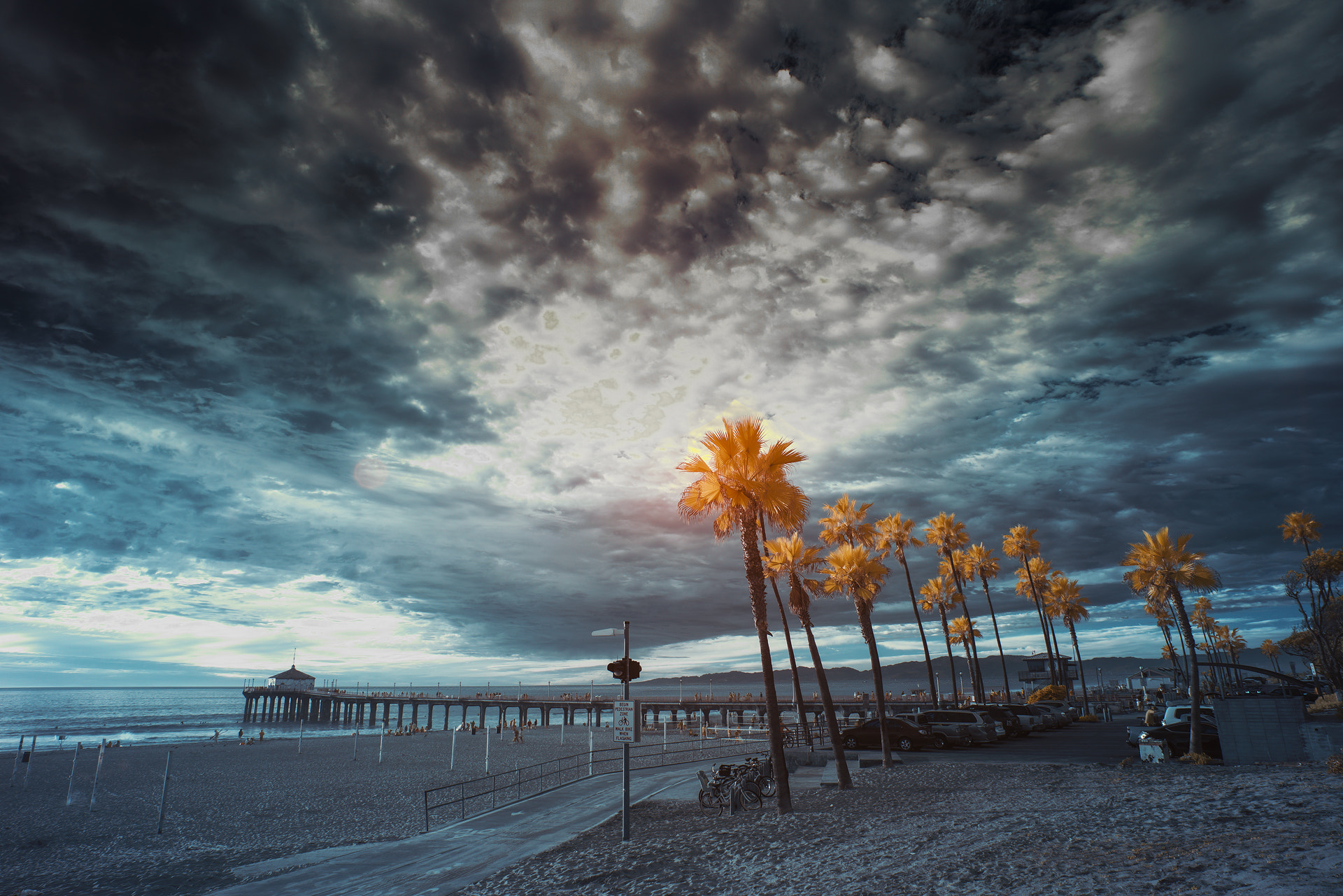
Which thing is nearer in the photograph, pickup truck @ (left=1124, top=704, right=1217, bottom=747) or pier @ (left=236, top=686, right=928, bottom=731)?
pickup truck @ (left=1124, top=704, right=1217, bottom=747)

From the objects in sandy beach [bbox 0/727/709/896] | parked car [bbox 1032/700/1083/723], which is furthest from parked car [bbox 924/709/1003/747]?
sandy beach [bbox 0/727/709/896]

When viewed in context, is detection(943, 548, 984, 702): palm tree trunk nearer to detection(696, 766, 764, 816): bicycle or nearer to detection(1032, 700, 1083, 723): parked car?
detection(1032, 700, 1083, 723): parked car

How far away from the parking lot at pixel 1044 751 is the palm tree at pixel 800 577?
16.6ft

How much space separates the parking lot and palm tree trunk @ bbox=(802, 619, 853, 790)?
5.66m

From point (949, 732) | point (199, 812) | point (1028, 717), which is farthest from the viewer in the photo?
point (1028, 717)

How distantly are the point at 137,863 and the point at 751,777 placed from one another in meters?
17.8

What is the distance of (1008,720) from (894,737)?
875 centimetres

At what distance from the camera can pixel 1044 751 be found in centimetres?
2708

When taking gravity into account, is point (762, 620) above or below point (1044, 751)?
above

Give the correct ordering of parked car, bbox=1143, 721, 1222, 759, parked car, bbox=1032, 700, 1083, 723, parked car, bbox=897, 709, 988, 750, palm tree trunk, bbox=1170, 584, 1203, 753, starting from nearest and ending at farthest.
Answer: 1. palm tree trunk, bbox=1170, 584, 1203, 753
2. parked car, bbox=1143, 721, 1222, 759
3. parked car, bbox=897, 709, 988, 750
4. parked car, bbox=1032, 700, 1083, 723

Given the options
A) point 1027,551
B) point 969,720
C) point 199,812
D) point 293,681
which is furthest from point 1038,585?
point 293,681

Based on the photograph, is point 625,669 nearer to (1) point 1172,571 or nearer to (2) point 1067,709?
(1) point 1172,571

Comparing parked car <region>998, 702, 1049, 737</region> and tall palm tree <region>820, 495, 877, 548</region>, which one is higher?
tall palm tree <region>820, 495, 877, 548</region>

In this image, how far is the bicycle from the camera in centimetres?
1917
